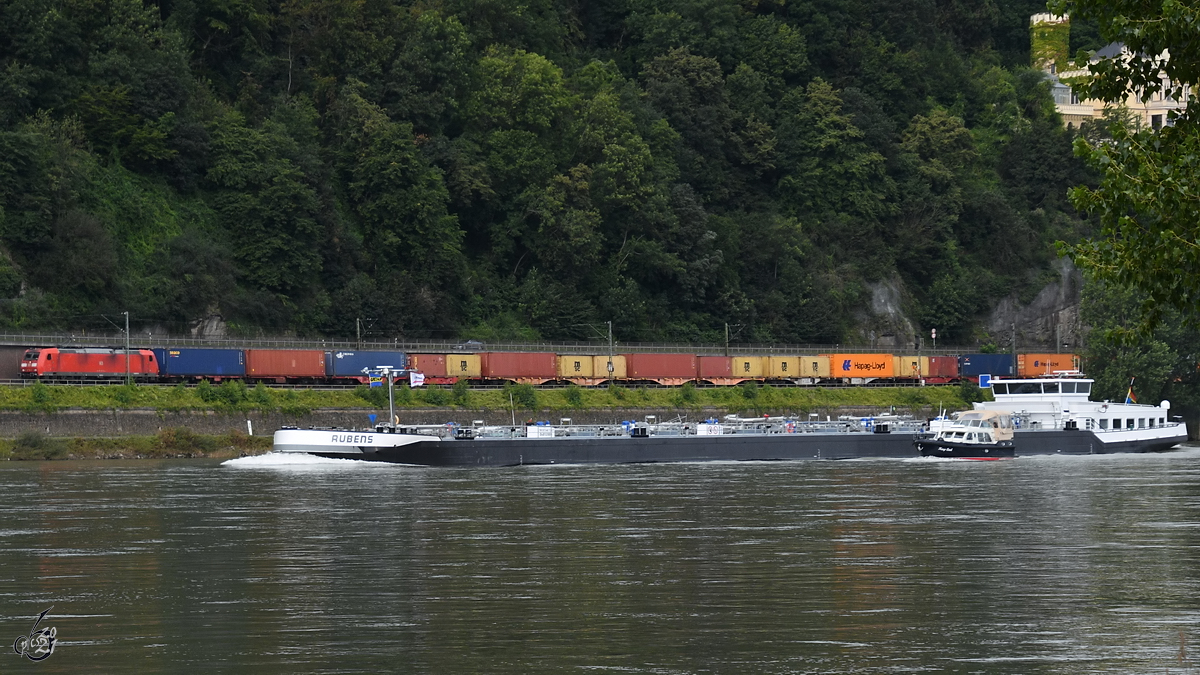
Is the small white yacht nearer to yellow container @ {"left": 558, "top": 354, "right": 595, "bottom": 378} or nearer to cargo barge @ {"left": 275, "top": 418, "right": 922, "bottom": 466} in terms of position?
cargo barge @ {"left": 275, "top": 418, "right": 922, "bottom": 466}

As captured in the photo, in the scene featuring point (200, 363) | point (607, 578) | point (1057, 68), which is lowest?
point (607, 578)

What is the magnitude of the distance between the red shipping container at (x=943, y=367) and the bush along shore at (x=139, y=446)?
60.2 m

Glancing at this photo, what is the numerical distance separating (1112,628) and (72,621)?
17193mm

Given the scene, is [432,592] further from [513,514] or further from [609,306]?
[609,306]

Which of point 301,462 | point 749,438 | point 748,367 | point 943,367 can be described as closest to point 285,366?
point 301,462

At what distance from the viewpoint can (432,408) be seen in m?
98.8

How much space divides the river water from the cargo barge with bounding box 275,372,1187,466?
13.9 meters

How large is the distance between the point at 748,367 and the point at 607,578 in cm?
9010

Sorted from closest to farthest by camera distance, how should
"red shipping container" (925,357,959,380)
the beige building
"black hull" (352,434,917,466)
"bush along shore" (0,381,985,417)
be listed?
"black hull" (352,434,917,466)
"bush along shore" (0,381,985,417)
"red shipping container" (925,357,959,380)
the beige building

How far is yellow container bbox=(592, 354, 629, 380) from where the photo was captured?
11394cm

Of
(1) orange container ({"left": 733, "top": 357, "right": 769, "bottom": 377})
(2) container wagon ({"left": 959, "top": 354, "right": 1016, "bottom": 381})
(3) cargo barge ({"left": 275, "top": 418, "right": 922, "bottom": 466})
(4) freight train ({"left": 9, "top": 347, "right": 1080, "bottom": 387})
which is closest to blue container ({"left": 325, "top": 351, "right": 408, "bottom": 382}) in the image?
(4) freight train ({"left": 9, "top": 347, "right": 1080, "bottom": 387})

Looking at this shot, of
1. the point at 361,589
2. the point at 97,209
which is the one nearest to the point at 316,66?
the point at 97,209

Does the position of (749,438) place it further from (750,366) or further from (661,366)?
(750,366)

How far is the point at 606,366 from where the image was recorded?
114000mm
